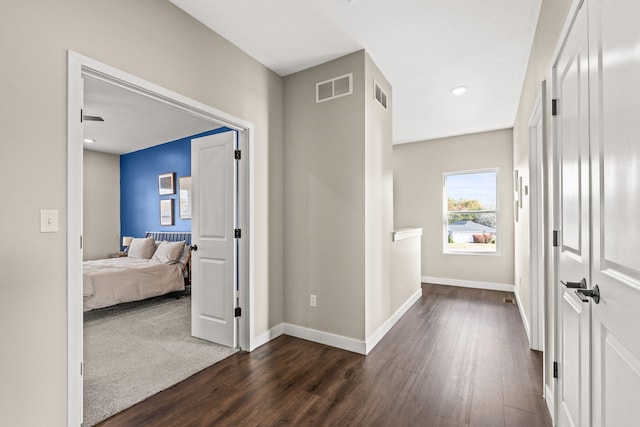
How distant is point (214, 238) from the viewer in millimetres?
3029

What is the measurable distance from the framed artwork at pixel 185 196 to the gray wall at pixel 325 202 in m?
3.13

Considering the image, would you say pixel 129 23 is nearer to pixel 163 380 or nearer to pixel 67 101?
pixel 67 101

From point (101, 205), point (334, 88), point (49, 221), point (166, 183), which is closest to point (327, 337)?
point (49, 221)

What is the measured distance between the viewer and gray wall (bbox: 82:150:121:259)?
6.31m

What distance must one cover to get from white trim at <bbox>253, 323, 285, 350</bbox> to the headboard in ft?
10.2

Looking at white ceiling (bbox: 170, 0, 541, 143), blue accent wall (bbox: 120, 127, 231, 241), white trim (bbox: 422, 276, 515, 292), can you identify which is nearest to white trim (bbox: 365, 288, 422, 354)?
white trim (bbox: 422, 276, 515, 292)

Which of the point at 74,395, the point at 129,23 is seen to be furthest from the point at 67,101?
the point at 74,395

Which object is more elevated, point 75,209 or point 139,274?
point 75,209

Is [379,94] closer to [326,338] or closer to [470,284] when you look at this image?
[326,338]

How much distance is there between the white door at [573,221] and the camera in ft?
4.03

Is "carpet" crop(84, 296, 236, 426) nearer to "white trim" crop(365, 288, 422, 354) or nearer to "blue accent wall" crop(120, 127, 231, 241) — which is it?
"white trim" crop(365, 288, 422, 354)

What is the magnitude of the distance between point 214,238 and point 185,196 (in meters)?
3.04

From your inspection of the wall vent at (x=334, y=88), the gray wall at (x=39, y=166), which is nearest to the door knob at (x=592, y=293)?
the wall vent at (x=334, y=88)

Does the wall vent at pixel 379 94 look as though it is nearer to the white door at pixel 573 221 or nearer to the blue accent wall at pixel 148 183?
the white door at pixel 573 221
